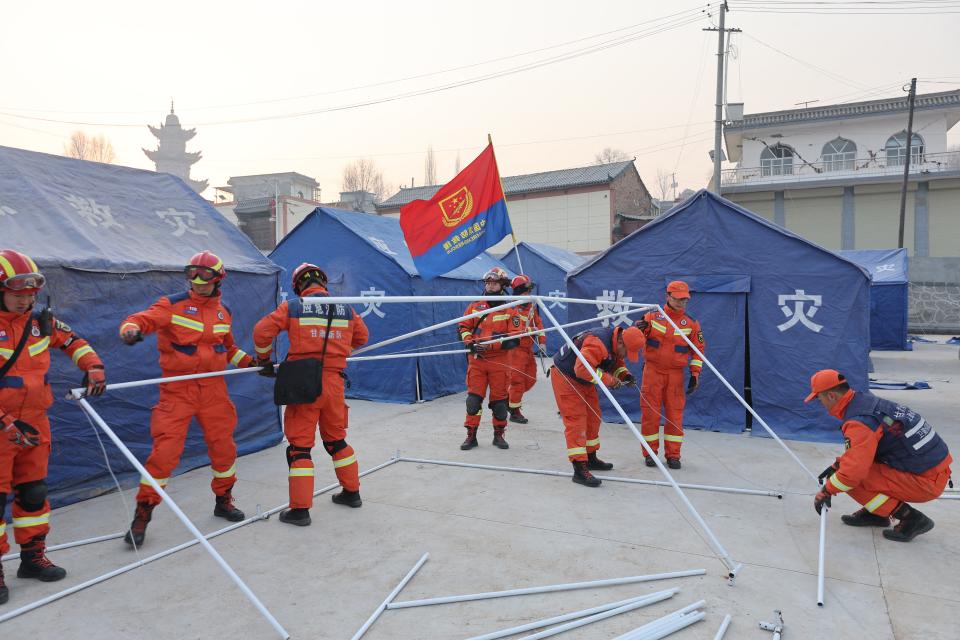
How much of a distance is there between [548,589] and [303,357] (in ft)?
7.66

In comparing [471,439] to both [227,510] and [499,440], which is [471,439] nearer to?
[499,440]

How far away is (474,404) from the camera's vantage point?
268 inches

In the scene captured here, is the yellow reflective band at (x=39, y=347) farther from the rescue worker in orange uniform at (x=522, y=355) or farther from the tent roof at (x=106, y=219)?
the rescue worker in orange uniform at (x=522, y=355)

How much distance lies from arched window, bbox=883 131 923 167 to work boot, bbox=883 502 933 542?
1131 inches

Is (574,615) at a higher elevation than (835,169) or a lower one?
lower

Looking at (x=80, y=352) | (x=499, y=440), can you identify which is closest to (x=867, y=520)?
(x=499, y=440)

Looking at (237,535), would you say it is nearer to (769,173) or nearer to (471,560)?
(471,560)

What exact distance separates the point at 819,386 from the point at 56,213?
629cm

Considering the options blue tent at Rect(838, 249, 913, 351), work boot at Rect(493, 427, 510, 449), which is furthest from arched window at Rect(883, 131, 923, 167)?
work boot at Rect(493, 427, 510, 449)

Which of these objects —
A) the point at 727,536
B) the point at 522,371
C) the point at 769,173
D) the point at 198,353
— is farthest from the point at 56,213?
the point at 769,173

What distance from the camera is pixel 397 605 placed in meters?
3.23

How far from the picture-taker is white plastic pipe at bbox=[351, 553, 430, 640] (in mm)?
2988

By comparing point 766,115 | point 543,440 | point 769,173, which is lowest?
point 543,440

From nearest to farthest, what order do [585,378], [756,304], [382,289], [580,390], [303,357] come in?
[303,357] < [585,378] < [580,390] < [756,304] < [382,289]
